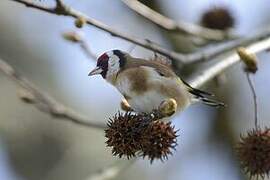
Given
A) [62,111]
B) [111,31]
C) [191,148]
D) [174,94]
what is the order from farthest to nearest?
1. [191,148]
2. [62,111]
3. [111,31]
4. [174,94]

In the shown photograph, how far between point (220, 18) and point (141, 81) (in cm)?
159

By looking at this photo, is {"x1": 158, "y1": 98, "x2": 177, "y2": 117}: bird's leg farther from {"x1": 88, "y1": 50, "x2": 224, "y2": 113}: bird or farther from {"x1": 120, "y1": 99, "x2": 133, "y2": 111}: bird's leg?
{"x1": 120, "y1": 99, "x2": 133, "y2": 111}: bird's leg

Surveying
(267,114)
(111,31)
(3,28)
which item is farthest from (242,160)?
(3,28)

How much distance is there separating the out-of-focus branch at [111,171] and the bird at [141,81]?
0.85 meters

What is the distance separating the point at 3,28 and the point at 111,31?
2922 mm

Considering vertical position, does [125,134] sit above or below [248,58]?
below

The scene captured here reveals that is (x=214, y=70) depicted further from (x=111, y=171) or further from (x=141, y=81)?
(x=111, y=171)

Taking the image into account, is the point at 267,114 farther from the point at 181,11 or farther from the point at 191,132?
the point at 181,11

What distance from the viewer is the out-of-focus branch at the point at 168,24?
2.25 metres

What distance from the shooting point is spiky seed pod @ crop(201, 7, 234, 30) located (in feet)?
10.3

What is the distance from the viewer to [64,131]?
185 inches

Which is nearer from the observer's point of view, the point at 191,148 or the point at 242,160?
the point at 242,160

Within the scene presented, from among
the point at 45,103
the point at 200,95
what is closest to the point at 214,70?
the point at 200,95

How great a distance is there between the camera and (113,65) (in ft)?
5.46
